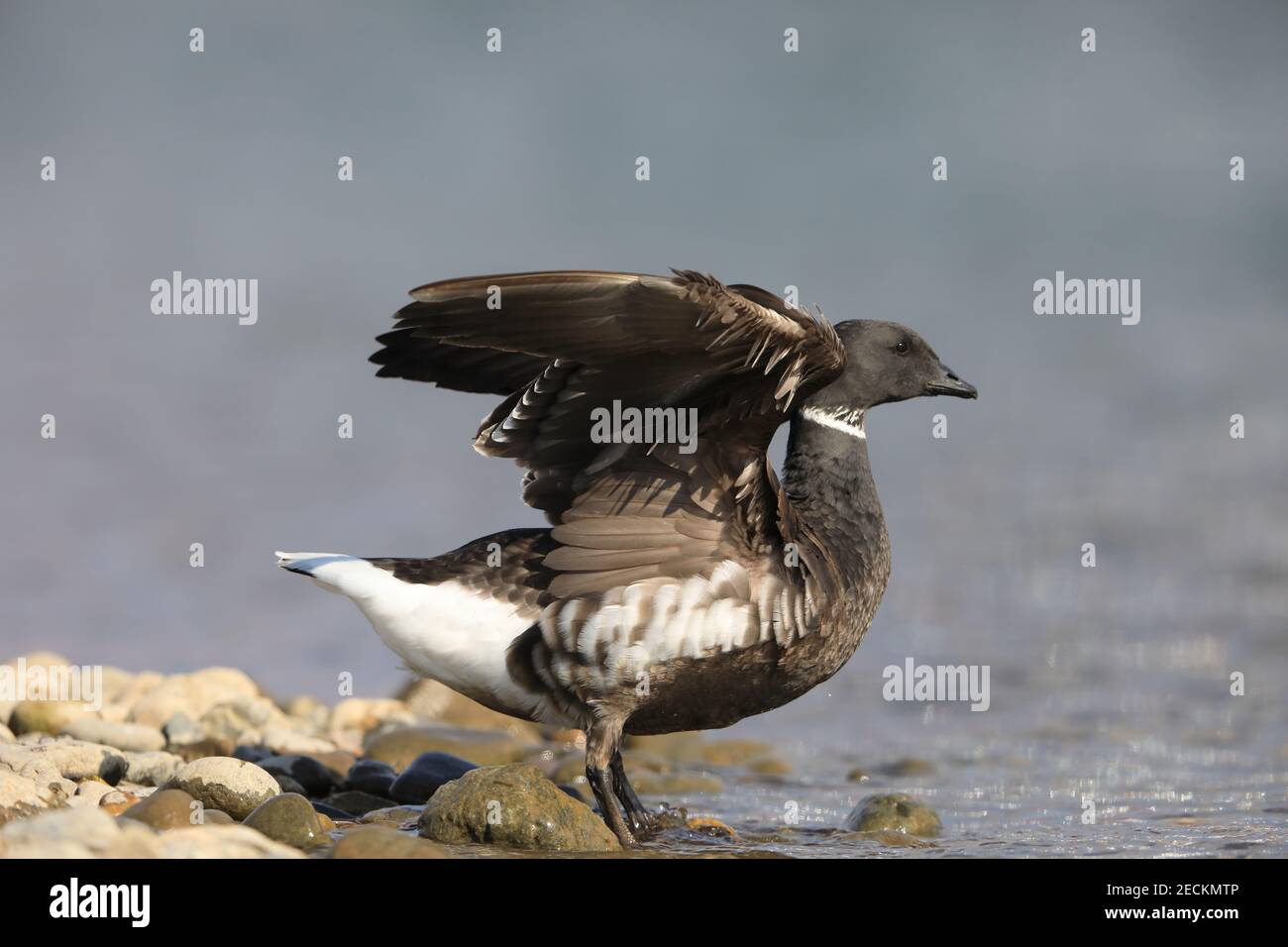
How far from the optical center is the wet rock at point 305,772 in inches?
322

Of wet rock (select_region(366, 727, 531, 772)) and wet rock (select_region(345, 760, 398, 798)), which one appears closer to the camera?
wet rock (select_region(345, 760, 398, 798))

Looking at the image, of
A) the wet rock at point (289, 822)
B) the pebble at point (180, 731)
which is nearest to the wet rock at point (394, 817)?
the wet rock at point (289, 822)

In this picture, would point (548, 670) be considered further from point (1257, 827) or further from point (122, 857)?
point (1257, 827)

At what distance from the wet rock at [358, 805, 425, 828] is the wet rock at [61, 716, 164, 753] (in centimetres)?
213

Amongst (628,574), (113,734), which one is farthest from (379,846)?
(113,734)

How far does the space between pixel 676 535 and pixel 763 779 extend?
11.0ft

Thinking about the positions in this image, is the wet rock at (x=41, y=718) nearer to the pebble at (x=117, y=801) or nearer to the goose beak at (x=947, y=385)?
the pebble at (x=117, y=801)

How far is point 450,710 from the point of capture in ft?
39.6

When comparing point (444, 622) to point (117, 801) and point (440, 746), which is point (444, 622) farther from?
point (440, 746)

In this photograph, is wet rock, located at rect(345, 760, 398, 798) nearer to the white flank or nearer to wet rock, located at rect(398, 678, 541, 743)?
the white flank

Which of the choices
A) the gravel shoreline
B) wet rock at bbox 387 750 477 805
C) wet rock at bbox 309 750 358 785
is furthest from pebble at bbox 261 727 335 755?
wet rock at bbox 387 750 477 805

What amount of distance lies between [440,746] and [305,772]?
1.45 metres

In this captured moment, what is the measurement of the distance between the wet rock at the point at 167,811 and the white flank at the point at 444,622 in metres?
1.24

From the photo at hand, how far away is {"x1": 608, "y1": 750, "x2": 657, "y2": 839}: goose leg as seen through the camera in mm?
7219
